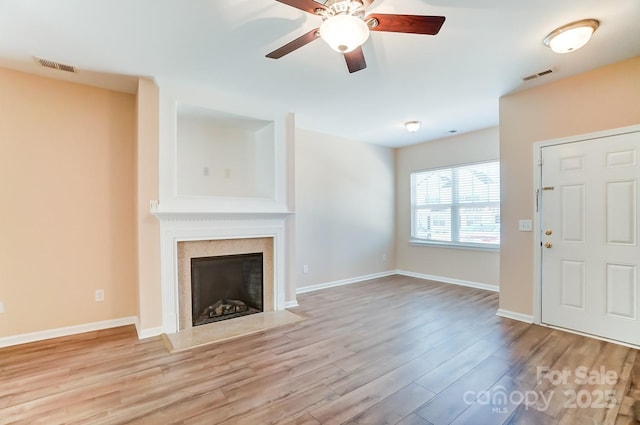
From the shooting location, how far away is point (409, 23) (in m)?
1.77

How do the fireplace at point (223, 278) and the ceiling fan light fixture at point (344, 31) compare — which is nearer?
the ceiling fan light fixture at point (344, 31)

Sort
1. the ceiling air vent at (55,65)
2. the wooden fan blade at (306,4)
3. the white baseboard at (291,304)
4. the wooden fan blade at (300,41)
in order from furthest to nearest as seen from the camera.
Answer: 1. the white baseboard at (291,304)
2. the ceiling air vent at (55,65)
3. the wooden fan blade at (300,41)
4. the wooden fan blade at (306,4)

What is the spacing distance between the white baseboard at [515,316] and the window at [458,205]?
4.94ft

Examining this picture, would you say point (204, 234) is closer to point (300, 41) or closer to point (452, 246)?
point (300, 41)

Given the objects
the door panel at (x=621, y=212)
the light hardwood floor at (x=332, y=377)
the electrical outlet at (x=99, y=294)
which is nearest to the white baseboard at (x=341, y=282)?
the light hardwood floor at (x=332, y=377)

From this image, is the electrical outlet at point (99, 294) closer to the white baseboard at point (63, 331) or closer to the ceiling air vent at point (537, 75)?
the white baseboard at point (63, 331)

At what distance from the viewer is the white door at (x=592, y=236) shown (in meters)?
2.75

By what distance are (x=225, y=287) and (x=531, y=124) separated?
13.6 ft

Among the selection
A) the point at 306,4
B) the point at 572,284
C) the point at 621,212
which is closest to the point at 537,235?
the point at 572,284

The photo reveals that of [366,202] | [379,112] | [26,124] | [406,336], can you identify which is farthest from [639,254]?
[26,124]

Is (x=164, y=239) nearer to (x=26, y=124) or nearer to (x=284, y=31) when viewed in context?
(x=26, y=124)

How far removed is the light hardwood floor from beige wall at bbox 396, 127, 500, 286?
1741 millimetres

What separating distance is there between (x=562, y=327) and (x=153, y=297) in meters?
4.38

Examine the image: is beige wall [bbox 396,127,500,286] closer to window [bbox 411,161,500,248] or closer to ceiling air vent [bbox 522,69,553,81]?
window [bbox 411,161,500,248]
